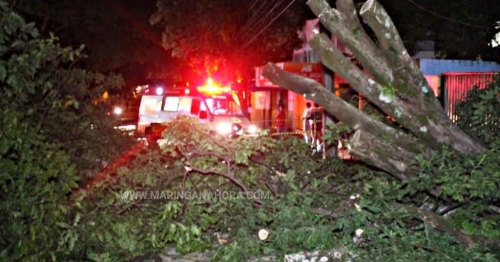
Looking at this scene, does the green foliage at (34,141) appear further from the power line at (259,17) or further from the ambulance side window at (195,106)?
the power line at (259,17)

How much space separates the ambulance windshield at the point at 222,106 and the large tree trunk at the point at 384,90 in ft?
33.1

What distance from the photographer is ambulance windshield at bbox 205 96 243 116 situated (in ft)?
52.3

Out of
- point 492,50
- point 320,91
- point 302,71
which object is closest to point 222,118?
point 302,71

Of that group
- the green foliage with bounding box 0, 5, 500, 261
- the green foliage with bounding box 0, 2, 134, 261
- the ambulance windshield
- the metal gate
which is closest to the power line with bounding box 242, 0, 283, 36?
the ambulance windshield

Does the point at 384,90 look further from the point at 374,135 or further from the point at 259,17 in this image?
the point at 259,17

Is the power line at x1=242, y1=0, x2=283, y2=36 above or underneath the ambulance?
above

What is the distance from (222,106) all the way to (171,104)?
1.64m

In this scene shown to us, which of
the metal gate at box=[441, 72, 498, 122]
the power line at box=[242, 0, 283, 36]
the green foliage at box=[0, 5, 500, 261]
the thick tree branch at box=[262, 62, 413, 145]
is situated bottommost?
the green foliage at box=[0, 5, 500, 261]

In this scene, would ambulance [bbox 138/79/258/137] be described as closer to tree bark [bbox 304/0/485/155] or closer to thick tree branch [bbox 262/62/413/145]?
thick tree branch [bbox 262/62/413/145]

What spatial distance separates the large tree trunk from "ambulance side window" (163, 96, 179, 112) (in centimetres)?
1079

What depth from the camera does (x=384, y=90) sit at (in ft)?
19.0

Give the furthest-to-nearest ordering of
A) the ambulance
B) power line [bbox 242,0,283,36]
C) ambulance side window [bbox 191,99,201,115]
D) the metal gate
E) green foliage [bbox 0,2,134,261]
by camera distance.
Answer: power line [bbox 242,0,283,36] → ambulance side window [bbox 191,99,201,115] → the ambulance → the metal gate → green foliage [bbox 0,2,134,261]

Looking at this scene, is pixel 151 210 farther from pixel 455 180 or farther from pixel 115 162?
pixel 455 180

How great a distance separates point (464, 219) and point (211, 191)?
9.20ft
